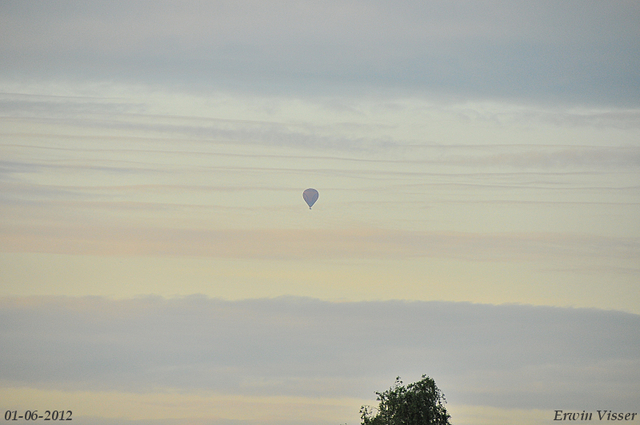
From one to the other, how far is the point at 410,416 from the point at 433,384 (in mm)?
4650

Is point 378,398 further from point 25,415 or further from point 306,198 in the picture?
point 306,198

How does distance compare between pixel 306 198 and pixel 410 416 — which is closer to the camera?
pixel 410 416

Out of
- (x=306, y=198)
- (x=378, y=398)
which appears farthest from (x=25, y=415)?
(x=306, y=198)

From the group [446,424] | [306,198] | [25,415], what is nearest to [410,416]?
[446,424]

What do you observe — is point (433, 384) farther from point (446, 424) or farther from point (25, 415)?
point (25, 415)

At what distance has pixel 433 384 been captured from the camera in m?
79.7

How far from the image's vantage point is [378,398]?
8112 cm

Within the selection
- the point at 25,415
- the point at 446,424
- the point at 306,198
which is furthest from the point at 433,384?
the point at 306,198

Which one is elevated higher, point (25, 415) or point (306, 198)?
point (306, 198)

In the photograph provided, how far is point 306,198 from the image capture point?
15650 centimetres

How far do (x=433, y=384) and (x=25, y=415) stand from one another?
46398 mm

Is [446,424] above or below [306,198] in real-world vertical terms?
below

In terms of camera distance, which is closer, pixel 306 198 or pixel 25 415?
pixel 25 415

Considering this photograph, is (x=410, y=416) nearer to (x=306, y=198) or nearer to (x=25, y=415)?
(x=25, y=415)
